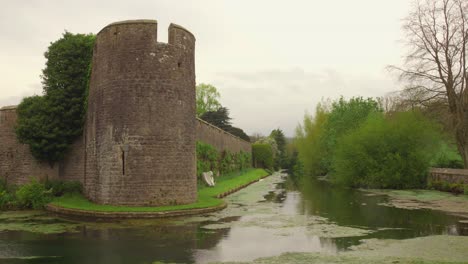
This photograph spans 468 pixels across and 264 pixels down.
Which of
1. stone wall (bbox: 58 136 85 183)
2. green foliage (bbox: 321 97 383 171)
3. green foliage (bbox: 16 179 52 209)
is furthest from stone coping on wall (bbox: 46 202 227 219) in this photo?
green foliage (bbox: 321 97 383 171)

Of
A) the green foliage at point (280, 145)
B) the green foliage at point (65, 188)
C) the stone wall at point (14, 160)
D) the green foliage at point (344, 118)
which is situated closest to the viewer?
the green foliage at point (65, 188)

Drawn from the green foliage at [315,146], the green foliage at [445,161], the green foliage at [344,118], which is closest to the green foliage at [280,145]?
the green foliage at [315,146]

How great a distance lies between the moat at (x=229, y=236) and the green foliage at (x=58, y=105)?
4207 millimetres

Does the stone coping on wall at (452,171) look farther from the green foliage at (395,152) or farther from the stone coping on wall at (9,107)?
the stone coping on wall at (9,107)

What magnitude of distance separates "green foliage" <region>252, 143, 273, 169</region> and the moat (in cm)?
5037

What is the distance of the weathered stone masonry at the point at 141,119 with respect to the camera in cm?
1559

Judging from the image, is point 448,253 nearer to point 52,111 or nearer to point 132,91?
point 132,91

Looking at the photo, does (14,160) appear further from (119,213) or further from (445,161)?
(445,161)

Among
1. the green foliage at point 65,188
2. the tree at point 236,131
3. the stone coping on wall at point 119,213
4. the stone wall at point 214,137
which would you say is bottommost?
the stone coping on wall at point 119,213

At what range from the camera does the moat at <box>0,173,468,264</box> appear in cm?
844

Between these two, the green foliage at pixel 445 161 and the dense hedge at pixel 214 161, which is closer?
the dense hedge at pixel 214 161

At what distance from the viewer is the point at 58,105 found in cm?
Result: 1838

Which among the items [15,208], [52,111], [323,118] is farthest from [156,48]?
[323,118]

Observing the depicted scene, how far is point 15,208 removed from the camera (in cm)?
1639
